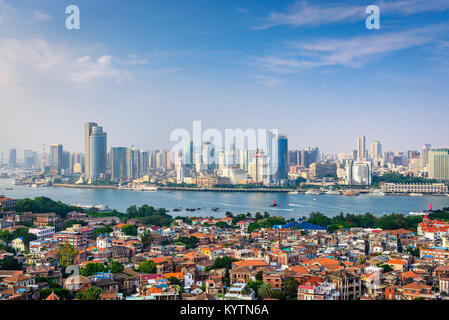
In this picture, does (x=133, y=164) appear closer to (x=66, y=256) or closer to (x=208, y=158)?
(x=208, y=158)

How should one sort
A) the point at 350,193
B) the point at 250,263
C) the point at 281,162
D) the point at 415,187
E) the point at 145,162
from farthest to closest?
the point at 145,162 → the point at 281,162 → the point at 415,187 → the point at 350,193 → the point at 250,263

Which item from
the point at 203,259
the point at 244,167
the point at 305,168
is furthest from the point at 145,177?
the point at 203,259

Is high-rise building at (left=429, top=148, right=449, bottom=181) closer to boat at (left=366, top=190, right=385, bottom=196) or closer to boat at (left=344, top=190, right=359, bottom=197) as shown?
boat at (left=366, top=190, right=385, bottom=196)

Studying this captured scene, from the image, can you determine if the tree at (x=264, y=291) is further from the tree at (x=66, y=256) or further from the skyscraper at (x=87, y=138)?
the skyscraper at (x=87, y=138)

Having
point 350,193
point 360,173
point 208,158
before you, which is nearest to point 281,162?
point 360,173

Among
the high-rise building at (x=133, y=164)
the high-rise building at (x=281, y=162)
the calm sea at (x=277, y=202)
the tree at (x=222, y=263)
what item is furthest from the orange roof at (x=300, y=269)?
the high-rise building at (x=133, y=164)
